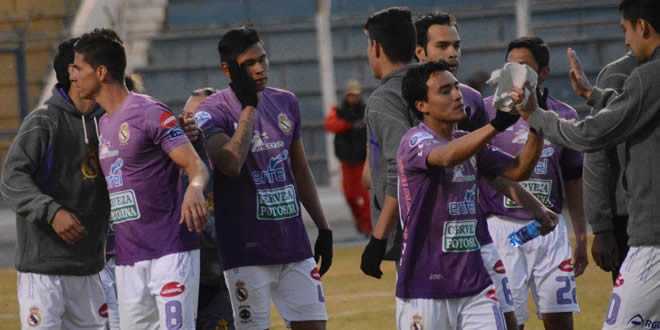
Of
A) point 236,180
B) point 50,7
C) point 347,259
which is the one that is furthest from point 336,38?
point 236,180

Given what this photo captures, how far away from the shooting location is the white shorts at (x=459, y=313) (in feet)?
15.6

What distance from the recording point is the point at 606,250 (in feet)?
18.0

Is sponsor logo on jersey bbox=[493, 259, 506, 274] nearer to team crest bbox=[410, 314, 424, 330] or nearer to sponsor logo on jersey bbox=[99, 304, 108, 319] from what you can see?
team crest bbox=[410, 314, 424, 330]

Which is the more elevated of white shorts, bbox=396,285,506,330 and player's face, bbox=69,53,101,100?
player's face, bbox=69,53,101,100

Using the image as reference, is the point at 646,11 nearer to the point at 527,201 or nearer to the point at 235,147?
the point at 527,201

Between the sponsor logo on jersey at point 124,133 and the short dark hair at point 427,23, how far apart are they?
2.06 m

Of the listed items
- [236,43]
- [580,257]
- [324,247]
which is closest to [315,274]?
[324,247]

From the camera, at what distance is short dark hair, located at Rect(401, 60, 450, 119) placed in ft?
16.1

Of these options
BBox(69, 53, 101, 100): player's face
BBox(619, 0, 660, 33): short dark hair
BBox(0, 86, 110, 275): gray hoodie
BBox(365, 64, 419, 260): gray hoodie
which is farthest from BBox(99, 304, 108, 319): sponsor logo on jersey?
BBox(619, 0, 660, 33): short dark hair

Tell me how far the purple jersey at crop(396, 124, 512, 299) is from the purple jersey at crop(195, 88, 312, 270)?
1076 millimetres

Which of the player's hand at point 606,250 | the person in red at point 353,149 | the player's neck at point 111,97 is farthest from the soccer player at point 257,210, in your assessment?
the person in red at point 353,149

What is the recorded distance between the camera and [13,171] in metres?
5.49

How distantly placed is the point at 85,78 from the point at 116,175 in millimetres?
561

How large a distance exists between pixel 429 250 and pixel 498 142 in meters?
2.04
